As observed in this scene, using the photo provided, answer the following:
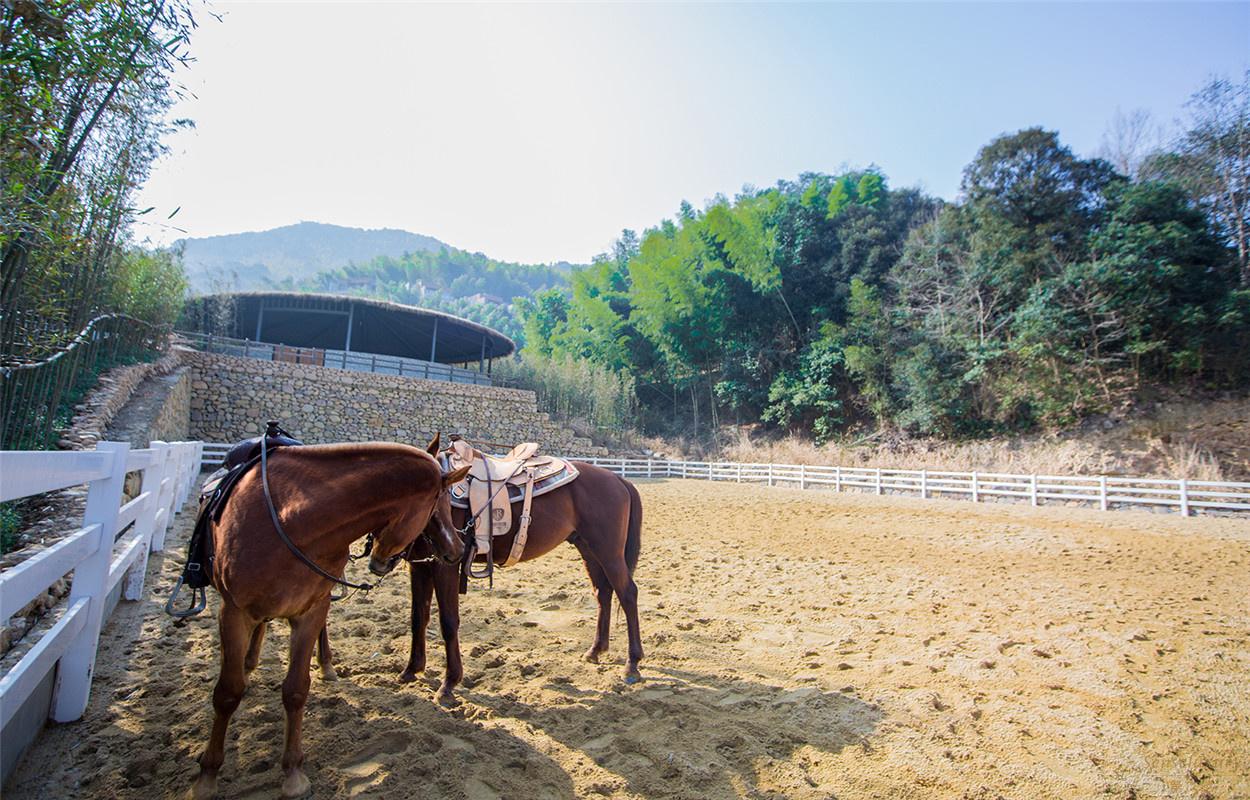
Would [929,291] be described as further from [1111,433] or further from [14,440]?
[14,440]

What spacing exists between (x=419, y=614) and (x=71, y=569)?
4.77 feet

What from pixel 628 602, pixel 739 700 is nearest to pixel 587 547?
pixel 628 602

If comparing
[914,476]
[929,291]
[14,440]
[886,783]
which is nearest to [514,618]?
[886,783]

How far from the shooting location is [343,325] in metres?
22.2

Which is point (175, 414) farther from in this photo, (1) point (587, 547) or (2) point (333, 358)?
(1) point (587, 547)

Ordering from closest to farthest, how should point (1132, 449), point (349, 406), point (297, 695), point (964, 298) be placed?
point (297, 695) < point (1132, 449) < point (349, 406) < point (964, 298)

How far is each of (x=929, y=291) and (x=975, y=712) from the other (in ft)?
71.1

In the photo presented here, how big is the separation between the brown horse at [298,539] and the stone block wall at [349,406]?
37.1 ft

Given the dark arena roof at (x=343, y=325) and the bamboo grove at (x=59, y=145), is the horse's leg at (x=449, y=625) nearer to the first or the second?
the bamboo grove at (x=59, y=145)

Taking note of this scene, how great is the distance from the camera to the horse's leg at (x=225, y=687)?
1.96 m

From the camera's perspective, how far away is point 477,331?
20.6 metres

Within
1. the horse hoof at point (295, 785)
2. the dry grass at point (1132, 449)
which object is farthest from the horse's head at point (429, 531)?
the dry grass at point (1132, 449)

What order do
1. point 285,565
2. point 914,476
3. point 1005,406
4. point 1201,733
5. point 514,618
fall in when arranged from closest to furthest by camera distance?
point 285,565 → point 1201,733 → point 514,618 → point 914,476 → point 1005,406

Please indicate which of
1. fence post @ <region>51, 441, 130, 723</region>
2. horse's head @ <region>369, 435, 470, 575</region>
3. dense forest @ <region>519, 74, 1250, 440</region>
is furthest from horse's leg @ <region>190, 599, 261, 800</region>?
dense forest @ <region>519, 74, 1250, 440</region>
